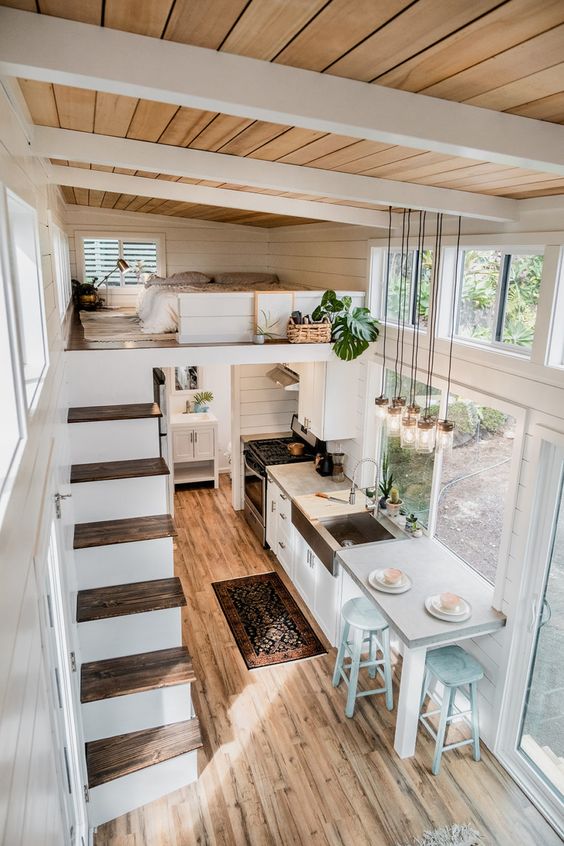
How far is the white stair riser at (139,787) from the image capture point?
3148 millimetres

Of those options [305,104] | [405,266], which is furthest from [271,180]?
[405,266]

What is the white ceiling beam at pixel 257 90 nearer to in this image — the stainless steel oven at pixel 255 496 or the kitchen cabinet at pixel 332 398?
the kitchen cabinet at pixel 332 398

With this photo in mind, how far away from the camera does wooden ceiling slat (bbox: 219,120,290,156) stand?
2088mm

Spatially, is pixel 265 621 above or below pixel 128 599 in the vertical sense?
below

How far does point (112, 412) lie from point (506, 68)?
3388 millimetres

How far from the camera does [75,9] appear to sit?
3.95 feet

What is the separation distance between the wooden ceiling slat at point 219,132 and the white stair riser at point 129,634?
253 centimetres

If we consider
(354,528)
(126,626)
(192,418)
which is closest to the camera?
(126,626)

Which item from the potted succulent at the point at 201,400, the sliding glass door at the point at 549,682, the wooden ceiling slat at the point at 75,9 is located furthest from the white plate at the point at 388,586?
the potted succulent at the point at 201,400

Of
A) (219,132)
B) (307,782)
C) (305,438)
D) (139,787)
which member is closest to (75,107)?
(219,132)

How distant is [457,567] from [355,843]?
1.68 meters

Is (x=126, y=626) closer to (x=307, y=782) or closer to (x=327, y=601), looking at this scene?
(x=307, y=782)

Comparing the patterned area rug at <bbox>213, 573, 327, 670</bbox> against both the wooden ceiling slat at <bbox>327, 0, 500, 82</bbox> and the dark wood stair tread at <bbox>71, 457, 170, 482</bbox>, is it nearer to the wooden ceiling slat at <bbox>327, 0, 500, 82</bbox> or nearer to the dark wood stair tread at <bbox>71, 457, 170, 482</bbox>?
the dark wood stair tread at <bbox>71, 457, 170, 482</bbox>

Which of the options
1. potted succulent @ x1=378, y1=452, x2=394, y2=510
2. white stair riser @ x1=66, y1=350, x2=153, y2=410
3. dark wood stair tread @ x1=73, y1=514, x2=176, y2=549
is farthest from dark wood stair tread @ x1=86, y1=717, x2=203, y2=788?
white stair riser @ x1=66, y1=350, x2=153, y2=410
